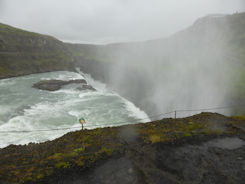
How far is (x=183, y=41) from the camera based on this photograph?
486ft

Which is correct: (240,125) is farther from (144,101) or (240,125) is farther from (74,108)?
(144,101)

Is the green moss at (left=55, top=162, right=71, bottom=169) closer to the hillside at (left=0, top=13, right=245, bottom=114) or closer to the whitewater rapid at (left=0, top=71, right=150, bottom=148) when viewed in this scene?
the whitewater rapid at (left=0, top=71, right=150, bottom=148)

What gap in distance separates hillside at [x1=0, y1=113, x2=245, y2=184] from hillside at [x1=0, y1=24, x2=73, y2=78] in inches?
2593

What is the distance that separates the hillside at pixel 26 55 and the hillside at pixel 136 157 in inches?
2593

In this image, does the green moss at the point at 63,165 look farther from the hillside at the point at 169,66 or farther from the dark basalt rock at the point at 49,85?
the dark basalt rock at the point at 49,85

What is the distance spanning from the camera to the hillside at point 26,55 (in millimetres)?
68562

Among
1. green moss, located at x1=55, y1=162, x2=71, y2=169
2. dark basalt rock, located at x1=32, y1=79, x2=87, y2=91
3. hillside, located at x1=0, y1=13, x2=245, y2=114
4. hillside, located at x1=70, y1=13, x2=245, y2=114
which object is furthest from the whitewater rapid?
hillside, located at x1=0, y1=13, x2=245, y2=114

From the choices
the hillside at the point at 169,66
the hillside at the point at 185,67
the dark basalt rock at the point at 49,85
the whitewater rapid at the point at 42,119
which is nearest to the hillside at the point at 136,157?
the whitewater rapid at the point at 42,119

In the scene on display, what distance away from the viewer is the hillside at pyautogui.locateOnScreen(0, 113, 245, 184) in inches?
270

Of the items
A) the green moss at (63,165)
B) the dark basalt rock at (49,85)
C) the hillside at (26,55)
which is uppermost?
the hillside at (26,55)

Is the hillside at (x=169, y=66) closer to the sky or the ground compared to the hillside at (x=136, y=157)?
closer to the sky

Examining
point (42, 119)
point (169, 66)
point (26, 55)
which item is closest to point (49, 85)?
point (42, 119)

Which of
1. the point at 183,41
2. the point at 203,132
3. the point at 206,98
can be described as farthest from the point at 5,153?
the point at 183,41

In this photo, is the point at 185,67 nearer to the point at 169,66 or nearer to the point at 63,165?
the point at 169,66
